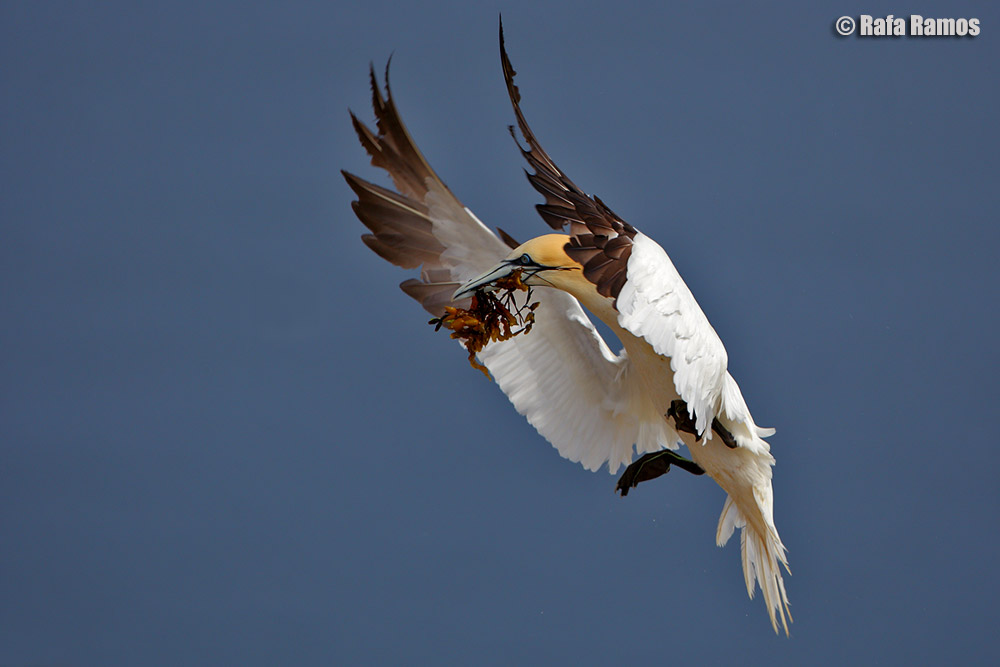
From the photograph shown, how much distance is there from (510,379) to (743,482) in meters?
0.45

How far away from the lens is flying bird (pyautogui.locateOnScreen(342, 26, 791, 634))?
1.50m

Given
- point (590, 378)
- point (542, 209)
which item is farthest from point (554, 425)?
point (542, 209)

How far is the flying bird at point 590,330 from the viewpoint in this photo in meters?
1.50

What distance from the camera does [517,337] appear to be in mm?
1954

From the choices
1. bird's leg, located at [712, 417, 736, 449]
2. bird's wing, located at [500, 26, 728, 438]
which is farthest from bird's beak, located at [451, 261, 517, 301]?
bird's leg, located at [712, 417, 736, 449]

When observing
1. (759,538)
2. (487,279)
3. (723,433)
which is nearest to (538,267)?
(487,279)

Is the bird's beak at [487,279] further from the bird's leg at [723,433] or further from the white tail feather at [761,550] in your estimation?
the white tail feather at [761,550]

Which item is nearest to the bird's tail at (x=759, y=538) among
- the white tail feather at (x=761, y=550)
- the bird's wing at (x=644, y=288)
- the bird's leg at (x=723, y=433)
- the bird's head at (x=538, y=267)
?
the white tail feather at (x=761, y=550)

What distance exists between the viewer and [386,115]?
1802 mm

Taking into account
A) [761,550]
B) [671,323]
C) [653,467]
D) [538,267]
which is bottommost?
[761,550]

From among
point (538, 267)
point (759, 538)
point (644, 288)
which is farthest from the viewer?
point (759, 538)

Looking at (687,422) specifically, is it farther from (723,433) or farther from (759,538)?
(759,538)

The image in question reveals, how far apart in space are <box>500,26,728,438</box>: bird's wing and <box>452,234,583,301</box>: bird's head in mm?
A: 83

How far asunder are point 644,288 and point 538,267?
0.29 m
